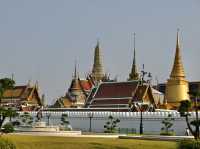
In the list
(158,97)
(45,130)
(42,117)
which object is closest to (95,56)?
(158,97)

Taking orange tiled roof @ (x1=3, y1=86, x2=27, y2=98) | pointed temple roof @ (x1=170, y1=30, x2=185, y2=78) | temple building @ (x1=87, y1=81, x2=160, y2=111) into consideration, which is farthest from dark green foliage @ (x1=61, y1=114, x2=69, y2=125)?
orange tiled roof @ (x1=3, y1=86, x2=27, y2=98)

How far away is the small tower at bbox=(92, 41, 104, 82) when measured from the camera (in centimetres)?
9718

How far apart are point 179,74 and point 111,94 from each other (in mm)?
11651

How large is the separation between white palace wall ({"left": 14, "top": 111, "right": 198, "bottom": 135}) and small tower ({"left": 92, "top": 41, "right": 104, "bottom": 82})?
106 feet

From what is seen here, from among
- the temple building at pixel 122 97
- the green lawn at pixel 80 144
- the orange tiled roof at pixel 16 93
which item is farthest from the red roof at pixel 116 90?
the green lawn at pixel 80 144

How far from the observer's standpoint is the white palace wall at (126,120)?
2120 inches

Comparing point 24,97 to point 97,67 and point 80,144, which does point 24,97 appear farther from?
point 80,144

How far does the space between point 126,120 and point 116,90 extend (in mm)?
13080

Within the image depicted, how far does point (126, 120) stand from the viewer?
190 ft

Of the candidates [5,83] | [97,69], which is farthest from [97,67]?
[5,83]

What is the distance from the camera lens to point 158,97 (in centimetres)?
8356

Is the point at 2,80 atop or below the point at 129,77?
below

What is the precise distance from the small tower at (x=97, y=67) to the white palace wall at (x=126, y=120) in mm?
32388

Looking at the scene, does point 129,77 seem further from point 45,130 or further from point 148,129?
point 45,130
